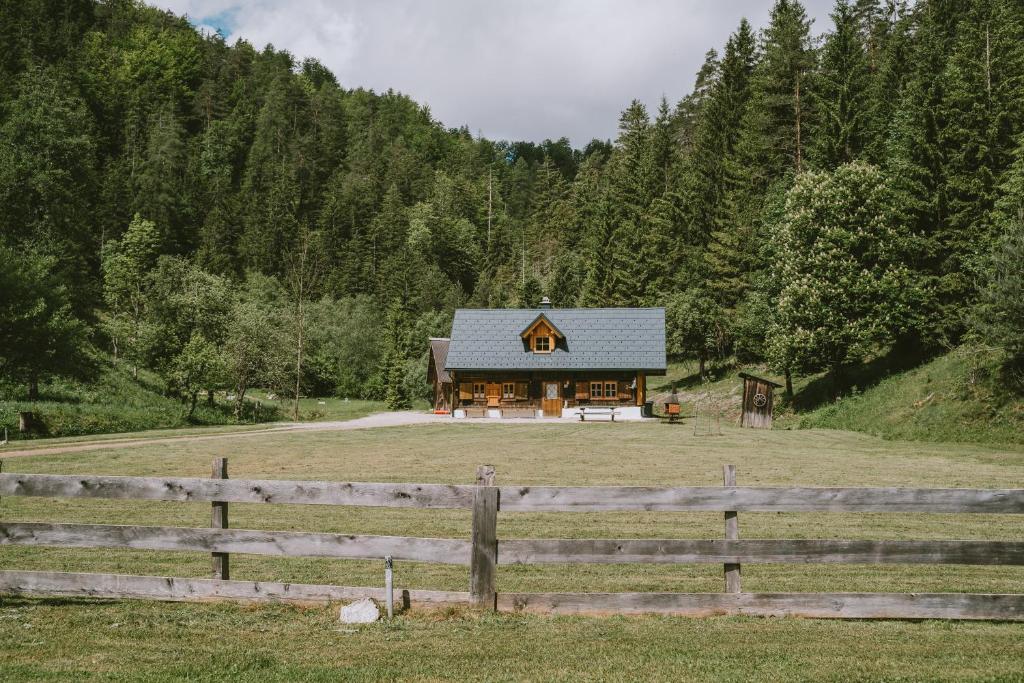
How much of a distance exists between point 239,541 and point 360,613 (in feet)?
5.31

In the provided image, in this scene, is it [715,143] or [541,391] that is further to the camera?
[715,143]

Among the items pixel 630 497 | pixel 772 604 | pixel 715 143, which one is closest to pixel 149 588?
pixel 630 497

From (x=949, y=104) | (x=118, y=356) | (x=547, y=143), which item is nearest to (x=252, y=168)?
(x=547, y=143)

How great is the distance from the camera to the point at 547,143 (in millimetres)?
166500

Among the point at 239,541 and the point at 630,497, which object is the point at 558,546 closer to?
the point at 630,497

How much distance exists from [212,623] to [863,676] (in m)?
6.07

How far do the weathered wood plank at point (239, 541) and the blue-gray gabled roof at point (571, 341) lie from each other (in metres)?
45.0

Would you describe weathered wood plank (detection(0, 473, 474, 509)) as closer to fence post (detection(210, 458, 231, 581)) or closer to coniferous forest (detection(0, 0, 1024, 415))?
fence post (detection(210, 458, 231, 581))

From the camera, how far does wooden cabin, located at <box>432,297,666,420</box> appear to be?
52.6 meters

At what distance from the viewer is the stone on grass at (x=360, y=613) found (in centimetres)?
738

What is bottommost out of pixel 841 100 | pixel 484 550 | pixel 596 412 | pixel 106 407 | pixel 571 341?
pixel 596 412

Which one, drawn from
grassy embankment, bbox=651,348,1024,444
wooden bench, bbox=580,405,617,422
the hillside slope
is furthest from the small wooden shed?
the hillside slope

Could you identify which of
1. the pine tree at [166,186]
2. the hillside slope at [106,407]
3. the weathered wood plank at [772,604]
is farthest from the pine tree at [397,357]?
the weathered wood plank at [772,604]

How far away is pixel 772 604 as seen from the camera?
762 centimetres
